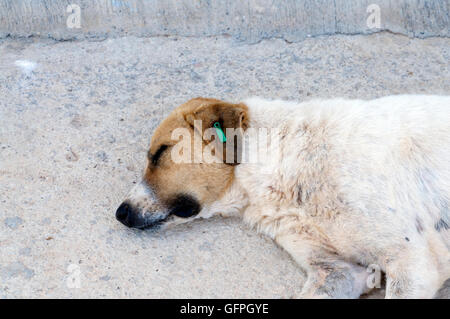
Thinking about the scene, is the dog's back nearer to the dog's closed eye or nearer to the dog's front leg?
the dog's front leg

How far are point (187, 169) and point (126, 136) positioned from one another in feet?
3.40

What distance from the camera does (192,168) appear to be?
128 inches

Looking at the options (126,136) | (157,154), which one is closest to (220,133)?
(157,154)

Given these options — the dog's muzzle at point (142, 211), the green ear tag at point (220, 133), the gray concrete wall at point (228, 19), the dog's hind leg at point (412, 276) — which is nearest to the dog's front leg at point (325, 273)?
the dog's hind leg at point (412, 276)

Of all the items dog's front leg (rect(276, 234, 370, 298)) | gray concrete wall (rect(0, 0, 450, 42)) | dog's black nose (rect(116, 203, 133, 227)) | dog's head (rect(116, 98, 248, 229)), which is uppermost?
gray concrete wall (rect(0, 0, 450, 42))

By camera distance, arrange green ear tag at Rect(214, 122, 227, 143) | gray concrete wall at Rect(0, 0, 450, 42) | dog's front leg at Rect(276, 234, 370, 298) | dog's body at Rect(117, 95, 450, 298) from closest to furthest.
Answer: dog's body at Rect(117, 95, 450, 298) < dog's front leg at Rect(276, 234, 370, 298) < green ear tag at Rect(214, 122, 227, 143) < gray concrete wall at Rect(0, 0, 450, 42)

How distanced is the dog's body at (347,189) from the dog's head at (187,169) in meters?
0.01

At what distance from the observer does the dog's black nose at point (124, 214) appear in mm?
3281

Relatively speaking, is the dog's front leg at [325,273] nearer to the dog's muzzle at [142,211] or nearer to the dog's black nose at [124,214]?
the dog's muzzle at [142,211]

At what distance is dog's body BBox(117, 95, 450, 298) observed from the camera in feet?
9.36

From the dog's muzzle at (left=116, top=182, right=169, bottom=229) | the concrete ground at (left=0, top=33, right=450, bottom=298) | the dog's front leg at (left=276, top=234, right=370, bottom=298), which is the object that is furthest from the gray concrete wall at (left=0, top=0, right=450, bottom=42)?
the dog's front leg at (left=276, top=234, right=370, bottom=298)

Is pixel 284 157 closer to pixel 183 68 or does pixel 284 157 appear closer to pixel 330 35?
pixel 183 68

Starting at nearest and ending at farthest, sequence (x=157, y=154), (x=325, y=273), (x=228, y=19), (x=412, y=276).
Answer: (x=412, y=276) < (x=325, y=273) < (x=157, y=154) < (x=228, y=19)

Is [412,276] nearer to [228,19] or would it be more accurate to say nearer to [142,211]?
[142,211]
